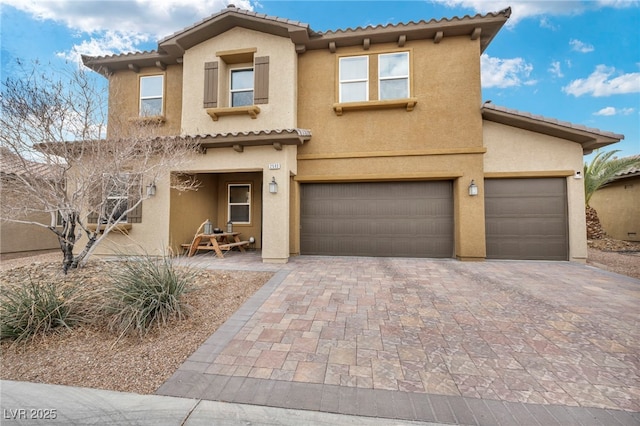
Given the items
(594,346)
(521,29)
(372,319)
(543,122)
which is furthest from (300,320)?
(521,29)

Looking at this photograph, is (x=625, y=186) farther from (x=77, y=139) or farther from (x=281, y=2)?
(x=77, y=139)

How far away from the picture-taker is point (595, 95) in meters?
13.4

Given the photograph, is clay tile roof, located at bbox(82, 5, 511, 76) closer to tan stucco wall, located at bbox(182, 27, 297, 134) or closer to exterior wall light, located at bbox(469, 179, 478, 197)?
tan stucco wall, located at bbox(182, 27, 297, 134)

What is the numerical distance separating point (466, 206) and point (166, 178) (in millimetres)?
8769

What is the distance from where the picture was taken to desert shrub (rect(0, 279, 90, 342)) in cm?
294

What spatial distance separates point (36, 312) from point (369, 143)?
25.1ft

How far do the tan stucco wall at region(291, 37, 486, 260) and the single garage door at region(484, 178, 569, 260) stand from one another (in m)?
0.59

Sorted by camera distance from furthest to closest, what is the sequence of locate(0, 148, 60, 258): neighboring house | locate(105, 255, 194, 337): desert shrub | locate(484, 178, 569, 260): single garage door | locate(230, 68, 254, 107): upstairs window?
locate(0, 148, 60, 258): neighboring house → locate(230, 68, 254, 107): upstairs window → locate(484, 178, 569, 260): single garage door → locate(105, 255, 194, 337): desert shrub

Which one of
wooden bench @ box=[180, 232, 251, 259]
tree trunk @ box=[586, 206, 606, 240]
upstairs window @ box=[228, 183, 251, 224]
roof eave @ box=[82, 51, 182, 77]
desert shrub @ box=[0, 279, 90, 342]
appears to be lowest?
desert shrub @ box=[0, 279, 90, 342]

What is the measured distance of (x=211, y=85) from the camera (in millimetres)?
8156

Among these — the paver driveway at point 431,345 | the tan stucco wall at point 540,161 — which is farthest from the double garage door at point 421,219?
the paver driveway at point 431,345

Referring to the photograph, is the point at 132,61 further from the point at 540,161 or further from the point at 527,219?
the point at 527,219

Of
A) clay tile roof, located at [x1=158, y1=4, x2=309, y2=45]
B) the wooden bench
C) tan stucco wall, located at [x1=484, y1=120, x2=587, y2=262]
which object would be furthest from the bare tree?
tan stucco wall, located at [x1=484, y1=120, x2=587, y2=262]

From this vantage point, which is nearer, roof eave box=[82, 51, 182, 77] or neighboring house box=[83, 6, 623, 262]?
neighboring house box=[83, 6, 623, 262]
